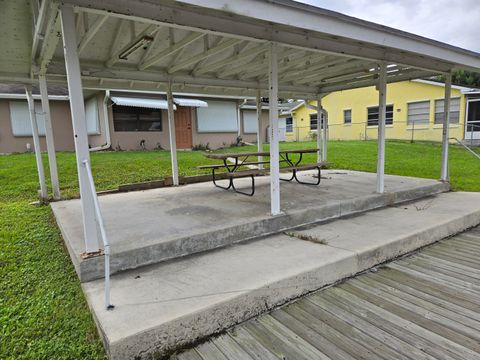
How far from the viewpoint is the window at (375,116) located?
19.9 m

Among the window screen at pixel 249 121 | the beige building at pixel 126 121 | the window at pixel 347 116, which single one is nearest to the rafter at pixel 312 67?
the beige building at pixel 126 121

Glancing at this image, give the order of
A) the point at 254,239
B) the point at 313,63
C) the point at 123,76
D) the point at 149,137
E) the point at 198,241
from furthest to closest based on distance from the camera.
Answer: the point at 149,137, the point at 313,63, the point at 123,76, the point at 254,239, the point at 198,241

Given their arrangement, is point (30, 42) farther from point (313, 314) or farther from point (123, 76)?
point (313, 314)

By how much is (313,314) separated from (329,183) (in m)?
4.54

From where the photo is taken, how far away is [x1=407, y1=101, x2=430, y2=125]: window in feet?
59.4

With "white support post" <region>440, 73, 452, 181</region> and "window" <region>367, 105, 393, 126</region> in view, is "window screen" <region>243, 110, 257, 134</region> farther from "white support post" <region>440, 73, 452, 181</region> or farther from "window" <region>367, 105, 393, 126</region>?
"white support post" <region>440, 73, 452, 181</region>

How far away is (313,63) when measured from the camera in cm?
612

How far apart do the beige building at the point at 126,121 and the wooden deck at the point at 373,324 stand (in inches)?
379

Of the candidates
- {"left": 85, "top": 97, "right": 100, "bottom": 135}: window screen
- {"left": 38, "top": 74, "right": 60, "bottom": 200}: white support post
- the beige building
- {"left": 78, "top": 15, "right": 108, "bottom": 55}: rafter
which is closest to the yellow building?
the beige building

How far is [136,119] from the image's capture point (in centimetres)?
1445

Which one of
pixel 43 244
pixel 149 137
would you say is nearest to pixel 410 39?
pixel 43 244

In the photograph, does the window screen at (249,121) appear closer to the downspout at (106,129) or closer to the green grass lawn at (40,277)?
the downspout at (106,129)

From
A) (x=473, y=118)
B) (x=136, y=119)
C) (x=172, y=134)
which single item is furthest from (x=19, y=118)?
(x=473, y=118)

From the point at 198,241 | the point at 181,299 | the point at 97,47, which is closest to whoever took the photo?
the point at 181,299
